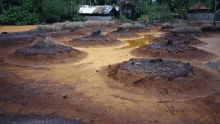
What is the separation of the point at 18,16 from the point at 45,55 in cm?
2637

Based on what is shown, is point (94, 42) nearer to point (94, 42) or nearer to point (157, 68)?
point (94, 42)

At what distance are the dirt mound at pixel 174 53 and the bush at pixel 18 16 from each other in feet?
89.8

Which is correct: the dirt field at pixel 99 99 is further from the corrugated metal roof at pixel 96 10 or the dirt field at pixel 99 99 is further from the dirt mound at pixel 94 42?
the corrugated metal roof at pixel 96 10

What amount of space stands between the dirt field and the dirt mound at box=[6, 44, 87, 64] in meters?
1.88

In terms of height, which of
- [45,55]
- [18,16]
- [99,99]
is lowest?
[99,99]

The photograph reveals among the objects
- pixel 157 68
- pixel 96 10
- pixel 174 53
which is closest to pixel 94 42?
pixel 174 53

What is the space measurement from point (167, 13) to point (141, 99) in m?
6.55

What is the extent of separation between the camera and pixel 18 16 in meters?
31.5

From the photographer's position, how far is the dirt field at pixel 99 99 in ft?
14.1

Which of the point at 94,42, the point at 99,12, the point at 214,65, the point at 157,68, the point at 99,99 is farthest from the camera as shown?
the point at 99,12

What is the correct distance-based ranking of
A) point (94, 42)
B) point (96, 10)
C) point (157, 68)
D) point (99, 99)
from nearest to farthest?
point (99, 99) < point (157, 68) < point (94, 42) < point (96, 10)

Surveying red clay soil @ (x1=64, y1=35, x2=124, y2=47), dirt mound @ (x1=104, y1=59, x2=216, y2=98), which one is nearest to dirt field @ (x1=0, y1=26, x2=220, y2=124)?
dirt mound @ (x1=104, y1=59, x2=216, y2=98)

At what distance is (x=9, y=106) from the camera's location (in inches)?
186

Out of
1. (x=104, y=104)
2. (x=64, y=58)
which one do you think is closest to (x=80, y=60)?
(x=64, y=58)
